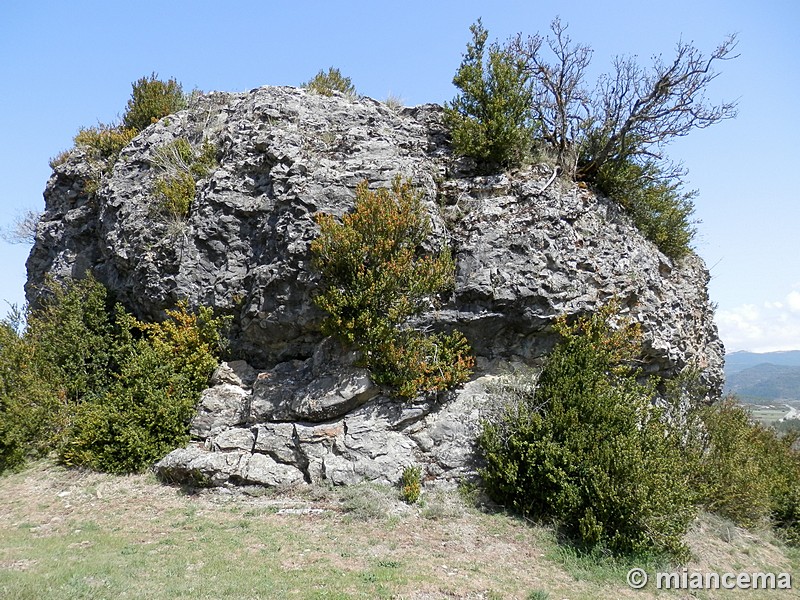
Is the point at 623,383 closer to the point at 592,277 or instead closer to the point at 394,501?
the point at 592,277

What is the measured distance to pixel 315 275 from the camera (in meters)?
12.1

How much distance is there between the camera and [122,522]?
9461mm

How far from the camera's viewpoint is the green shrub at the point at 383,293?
1153cm

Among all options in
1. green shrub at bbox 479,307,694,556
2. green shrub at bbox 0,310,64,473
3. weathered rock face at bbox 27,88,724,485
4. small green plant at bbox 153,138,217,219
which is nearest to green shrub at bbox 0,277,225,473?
green shrub at bbox 0,310,64,473

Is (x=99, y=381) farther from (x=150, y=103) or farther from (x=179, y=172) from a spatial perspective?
(x=150, y=103)

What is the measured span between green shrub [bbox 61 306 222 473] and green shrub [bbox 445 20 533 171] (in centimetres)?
829

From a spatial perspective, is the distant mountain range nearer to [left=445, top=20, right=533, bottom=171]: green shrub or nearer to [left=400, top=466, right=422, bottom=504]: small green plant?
[left=445, top=20, right=533, bottom=171]: green shrub

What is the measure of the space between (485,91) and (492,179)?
8.74 feet

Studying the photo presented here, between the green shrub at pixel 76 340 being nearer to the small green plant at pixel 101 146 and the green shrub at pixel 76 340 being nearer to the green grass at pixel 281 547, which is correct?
the green grass at pixel 281 547

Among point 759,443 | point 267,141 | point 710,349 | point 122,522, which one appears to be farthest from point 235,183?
point 759,443

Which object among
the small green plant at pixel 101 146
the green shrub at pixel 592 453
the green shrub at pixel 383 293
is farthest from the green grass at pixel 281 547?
the small green plant at pixel 101 146

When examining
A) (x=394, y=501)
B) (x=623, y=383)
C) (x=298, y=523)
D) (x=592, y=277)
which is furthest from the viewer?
(x=592, y=277)

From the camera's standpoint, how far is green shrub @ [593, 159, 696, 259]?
48.4 ft

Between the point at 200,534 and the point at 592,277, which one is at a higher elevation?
the point at 592,277
